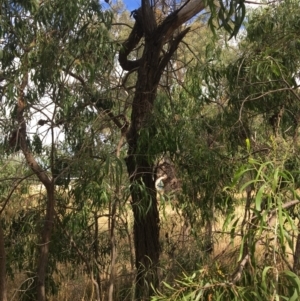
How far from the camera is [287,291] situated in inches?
62.5

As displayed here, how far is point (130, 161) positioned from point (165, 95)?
3.15 ft

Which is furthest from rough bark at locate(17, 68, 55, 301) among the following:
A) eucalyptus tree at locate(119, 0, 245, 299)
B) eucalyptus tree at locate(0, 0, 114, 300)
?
eucalyptus tree at locate(119, 0, 245, 299)

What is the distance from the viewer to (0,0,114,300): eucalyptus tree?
11.2 ft

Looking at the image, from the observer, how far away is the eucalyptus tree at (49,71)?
11.2ft

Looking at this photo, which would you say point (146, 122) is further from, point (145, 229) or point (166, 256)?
point (166, 256)

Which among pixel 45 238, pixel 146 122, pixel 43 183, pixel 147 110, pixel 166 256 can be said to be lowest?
pixel 166 256

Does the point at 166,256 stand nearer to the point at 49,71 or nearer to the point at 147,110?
the point at 147,110

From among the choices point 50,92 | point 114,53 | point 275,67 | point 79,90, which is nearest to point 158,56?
point 114,53

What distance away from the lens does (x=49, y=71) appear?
3439 mm

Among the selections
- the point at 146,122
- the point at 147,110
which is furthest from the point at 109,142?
the point at 147,110

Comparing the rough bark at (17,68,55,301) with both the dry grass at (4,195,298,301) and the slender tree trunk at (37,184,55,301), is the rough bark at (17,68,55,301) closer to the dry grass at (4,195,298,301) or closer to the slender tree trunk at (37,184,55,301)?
the slender tree trunk at (37,184,55,301)

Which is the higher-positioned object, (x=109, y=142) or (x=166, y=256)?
(x=109, y=142)

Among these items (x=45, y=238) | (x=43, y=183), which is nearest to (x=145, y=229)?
(x=45, y=238)

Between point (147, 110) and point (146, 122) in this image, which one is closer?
point (146, 122)
